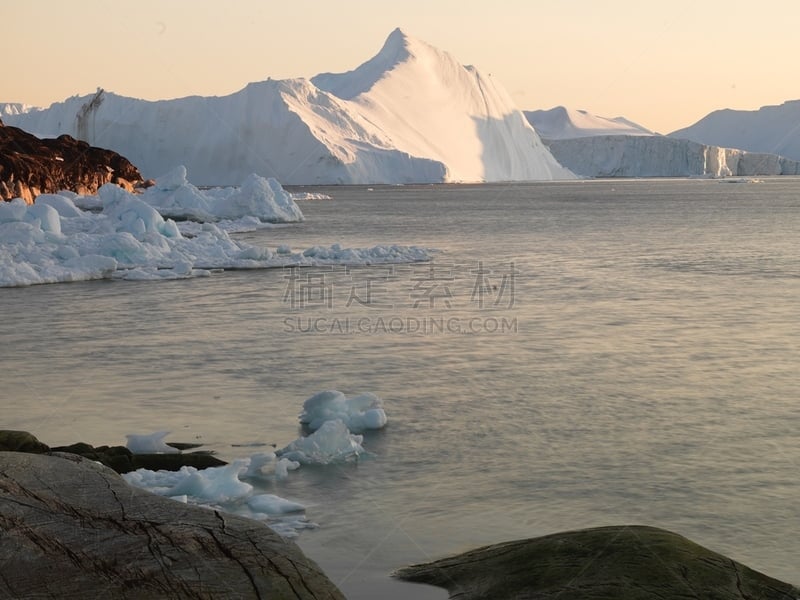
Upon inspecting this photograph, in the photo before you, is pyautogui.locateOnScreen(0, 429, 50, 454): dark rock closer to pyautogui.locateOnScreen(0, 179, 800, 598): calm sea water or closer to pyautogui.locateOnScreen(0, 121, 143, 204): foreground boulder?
pyautogui.locateOnScreen(0, 179, 800, 598): calm sea water

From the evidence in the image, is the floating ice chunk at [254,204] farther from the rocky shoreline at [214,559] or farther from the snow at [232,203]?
the rocky shoreline at [214,559]

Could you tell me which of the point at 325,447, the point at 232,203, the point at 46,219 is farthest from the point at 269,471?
the point at 232,203

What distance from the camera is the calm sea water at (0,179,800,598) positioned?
6734mm

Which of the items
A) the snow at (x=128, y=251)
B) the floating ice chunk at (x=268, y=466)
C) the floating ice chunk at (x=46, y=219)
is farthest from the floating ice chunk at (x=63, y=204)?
the floating ice chunk at (x=268, y=466)

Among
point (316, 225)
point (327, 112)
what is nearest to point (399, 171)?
point (327, 112)

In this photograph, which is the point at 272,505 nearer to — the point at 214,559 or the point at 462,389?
the point at 214,559

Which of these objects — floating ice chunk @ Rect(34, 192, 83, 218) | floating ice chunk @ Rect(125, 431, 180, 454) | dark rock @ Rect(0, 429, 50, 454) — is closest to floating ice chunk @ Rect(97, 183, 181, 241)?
floating ice chunk @ Rect(34, 192, 83, 218)

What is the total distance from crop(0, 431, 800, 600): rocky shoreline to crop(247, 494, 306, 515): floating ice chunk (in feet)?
4.43

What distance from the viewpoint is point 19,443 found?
6.79 m

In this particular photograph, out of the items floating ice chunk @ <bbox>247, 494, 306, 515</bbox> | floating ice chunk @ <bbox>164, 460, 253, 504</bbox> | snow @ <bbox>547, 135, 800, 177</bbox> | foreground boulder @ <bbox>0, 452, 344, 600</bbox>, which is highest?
snow @ <bbox>547, 135, 800, 177</bbox>

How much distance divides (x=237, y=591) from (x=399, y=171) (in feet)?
375

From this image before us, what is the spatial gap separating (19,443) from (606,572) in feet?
13.1

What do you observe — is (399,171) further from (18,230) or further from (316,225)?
(18,230)

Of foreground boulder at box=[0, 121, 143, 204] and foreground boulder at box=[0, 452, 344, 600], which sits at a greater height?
foreground boulder at box=[0, 121, 143, 204]
